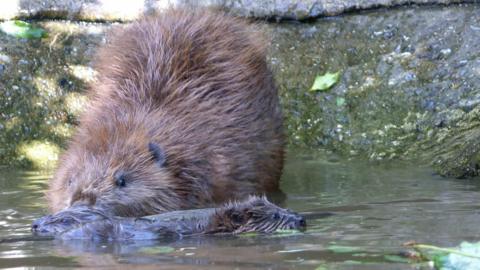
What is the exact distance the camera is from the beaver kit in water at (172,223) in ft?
15.5

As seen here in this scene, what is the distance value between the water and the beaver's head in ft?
0.98

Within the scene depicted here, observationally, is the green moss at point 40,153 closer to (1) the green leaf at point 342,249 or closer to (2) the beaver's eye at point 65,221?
(2) the beaver's eye at point 65,221

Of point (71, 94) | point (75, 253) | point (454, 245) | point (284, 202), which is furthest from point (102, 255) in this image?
point (71, 94)

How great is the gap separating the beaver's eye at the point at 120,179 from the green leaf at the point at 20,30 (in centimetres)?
270

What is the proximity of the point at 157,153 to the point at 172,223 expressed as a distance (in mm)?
749

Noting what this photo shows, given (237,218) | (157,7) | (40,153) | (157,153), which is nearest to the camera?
(237,218)

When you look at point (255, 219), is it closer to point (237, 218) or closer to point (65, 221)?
point (237, 218)

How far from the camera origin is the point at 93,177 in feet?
17.2

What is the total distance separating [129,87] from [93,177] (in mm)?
854

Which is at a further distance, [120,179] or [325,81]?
[325,81]

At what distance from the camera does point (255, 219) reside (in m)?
4.77

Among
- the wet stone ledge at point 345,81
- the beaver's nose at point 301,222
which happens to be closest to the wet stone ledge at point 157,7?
the wet stone ledge at point 345,81

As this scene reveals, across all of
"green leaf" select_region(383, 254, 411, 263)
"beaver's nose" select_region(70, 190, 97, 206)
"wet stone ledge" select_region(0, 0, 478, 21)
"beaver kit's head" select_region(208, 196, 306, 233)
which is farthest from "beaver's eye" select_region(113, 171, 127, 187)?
"wet stone ledge" select_region(0, 0, 478, 21)

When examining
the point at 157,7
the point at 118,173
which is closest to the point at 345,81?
the point at 157,7
